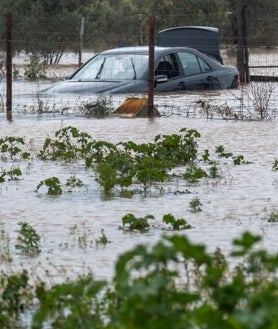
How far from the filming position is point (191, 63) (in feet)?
85.9

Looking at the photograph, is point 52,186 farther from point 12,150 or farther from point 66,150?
point 66,150

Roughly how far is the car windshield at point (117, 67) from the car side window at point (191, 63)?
1.06 m

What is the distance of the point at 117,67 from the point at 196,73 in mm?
1953

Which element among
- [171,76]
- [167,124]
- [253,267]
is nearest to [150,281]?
[253,267]

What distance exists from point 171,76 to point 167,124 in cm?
430

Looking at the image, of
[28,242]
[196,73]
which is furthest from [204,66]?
[28,242]

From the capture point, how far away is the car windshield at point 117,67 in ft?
82.5

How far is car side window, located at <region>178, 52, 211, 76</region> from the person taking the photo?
2603 cm

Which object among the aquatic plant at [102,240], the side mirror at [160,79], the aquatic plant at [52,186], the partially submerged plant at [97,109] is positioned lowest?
the aquatic plant at [102,240]

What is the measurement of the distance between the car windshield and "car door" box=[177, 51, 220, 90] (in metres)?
0.99

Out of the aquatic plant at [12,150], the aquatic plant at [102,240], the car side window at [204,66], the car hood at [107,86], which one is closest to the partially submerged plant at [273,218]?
the aquatic plant at [102,240]

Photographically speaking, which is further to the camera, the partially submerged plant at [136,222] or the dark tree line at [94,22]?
the dark tree line at [94,22]

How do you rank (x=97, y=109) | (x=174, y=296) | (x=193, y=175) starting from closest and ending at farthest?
1. (x=174, y=296)
2. (x=193, y=175)
3. (x=97, y=109)

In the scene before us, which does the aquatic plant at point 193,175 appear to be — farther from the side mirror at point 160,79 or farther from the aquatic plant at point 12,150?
the side mirror at point 160,79
